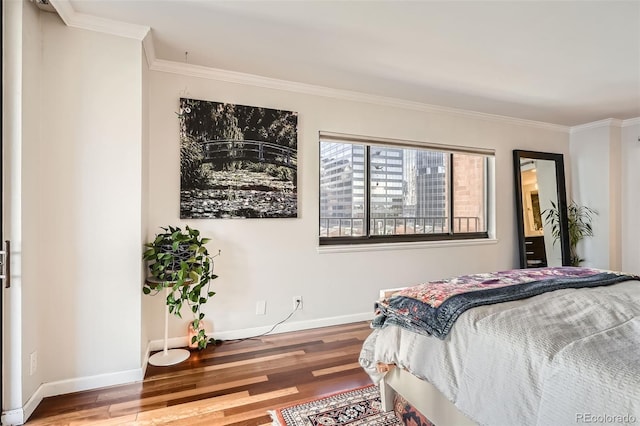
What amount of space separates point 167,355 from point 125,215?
3.79ft

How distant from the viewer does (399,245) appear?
146 inches

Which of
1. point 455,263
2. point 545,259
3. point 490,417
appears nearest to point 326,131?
point 455,263

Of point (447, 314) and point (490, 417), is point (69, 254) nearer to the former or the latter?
point (447, 314)

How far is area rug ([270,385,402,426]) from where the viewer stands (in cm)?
185

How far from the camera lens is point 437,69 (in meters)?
2.89

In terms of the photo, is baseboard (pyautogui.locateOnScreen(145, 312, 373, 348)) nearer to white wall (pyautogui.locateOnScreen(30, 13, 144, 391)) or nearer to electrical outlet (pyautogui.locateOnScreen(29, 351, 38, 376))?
white wall (pyautogui.locateOnScreen(30, 13, 144, 391))

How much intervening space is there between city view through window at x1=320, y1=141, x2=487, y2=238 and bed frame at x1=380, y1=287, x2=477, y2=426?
177 centimetres

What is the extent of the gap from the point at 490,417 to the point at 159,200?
2.60 metres

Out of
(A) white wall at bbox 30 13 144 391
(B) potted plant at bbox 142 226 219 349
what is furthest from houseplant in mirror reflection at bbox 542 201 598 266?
(A) white wall at bbox 30 13 144 391

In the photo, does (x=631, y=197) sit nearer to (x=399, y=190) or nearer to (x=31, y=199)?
(x=399, y=190)

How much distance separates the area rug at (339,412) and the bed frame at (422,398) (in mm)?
84

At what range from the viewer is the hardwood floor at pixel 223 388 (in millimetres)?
1907

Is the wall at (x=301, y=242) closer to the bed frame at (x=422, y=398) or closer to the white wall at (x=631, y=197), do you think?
the bed frame at (x=422, y=398)

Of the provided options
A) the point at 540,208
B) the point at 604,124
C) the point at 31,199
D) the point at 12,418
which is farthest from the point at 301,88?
the point at 604,124
